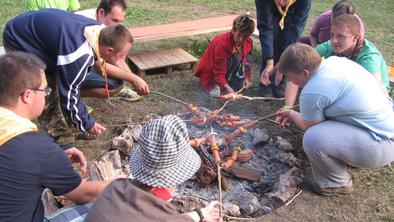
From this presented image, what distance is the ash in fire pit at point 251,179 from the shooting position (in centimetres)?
337

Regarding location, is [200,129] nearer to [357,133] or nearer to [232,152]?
[232,152]

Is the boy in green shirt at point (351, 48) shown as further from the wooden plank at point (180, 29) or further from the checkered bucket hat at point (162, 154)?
the checkered bucket hat at point (162, 154)

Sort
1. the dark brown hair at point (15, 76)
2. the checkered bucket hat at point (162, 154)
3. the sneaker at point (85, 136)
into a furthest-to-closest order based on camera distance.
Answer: the sneaker at point (85, 136) < the dark brown hair at point (15, 76) < the checkered bucket hat at point (162, 154)

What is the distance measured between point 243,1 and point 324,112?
6604 mm

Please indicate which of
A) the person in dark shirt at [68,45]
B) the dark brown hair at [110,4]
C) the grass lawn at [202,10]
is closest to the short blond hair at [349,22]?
the person in dark shirt at [68,45]

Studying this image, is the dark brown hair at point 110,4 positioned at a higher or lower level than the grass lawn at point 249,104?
higher

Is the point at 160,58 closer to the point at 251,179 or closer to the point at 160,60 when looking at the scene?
the point at 160,60

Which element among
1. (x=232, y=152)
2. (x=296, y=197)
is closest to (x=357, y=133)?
(x=296, y=197)

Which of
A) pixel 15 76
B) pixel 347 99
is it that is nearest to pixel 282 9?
pixel 347 99

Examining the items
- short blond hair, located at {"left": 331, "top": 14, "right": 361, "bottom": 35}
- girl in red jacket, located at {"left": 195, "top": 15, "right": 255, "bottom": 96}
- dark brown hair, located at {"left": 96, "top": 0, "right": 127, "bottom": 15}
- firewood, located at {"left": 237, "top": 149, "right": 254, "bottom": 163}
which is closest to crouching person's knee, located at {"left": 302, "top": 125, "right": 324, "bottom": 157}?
firewood, located at {"left": 237, "top": 149, "right": 254, "bottom": 163}

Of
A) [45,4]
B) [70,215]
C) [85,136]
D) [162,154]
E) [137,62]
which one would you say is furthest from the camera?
[137,62]

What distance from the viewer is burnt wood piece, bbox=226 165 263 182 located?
3.70 m

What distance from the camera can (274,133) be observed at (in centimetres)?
438

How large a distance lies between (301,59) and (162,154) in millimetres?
1674
